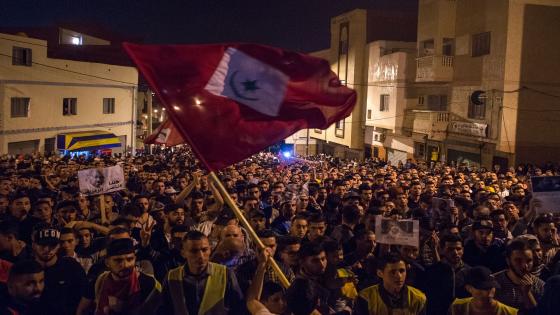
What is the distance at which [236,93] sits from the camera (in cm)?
521

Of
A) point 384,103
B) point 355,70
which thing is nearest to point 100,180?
point 384,103

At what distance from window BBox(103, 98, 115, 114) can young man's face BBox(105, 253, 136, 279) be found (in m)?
33.8

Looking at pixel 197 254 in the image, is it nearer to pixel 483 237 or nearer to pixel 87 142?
pixel 483 237

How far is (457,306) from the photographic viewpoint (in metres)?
4.56

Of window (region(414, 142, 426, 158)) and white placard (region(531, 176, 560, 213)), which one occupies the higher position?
white placard (region(531, 176, 560, 213))

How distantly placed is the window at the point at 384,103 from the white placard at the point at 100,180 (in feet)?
91.1

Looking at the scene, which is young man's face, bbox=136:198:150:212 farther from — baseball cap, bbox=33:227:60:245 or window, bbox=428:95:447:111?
window, bbox=428:95:447:111

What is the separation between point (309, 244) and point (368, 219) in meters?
2.49

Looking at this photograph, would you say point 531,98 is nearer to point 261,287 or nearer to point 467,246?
point 467,246

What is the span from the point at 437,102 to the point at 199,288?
27883mm

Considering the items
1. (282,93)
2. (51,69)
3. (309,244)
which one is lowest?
(309,244)

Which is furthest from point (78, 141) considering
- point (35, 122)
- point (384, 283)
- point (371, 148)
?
point (384, 283)

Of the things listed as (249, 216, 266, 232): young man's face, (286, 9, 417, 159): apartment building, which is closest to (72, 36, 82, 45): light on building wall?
(286, 9, 417, 159): apartment building

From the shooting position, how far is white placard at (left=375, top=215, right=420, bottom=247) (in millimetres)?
5621
